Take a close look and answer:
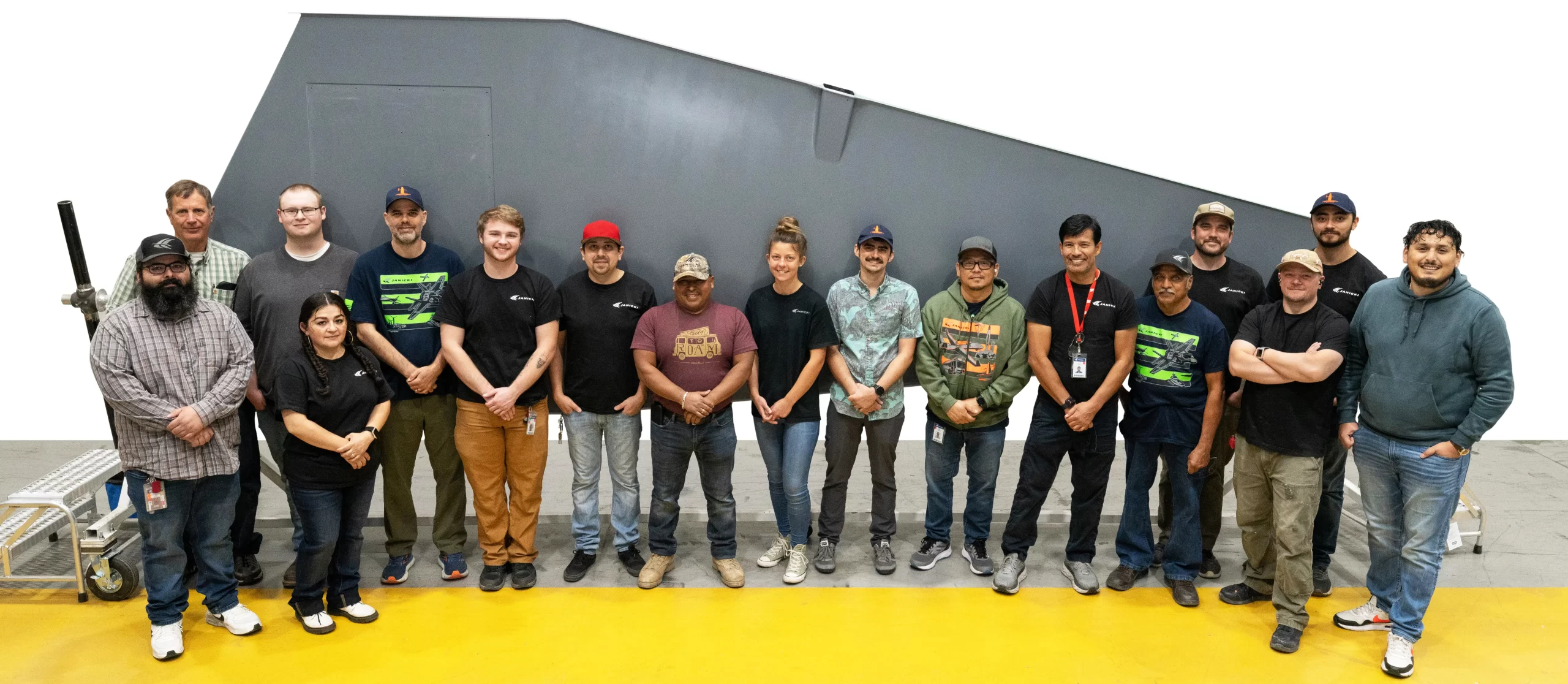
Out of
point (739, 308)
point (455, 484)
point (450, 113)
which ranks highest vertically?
point (450, 113)

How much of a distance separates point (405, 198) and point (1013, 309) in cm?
269

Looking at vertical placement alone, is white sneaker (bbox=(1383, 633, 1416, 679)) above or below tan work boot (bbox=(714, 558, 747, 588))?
above

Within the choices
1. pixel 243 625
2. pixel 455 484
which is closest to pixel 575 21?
pixel 455 484

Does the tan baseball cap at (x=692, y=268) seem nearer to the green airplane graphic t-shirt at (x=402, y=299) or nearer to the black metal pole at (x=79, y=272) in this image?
the green airplane graphic t-shirt at (x=402, y=299)

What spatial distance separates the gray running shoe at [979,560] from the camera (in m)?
4.40

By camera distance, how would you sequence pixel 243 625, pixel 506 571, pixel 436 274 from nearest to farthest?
pixel 243 625 → pixel 436 274 → pixel 506 571

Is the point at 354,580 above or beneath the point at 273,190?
beneath

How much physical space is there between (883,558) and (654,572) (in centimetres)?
110

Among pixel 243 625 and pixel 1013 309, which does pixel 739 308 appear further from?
pixel 243 625

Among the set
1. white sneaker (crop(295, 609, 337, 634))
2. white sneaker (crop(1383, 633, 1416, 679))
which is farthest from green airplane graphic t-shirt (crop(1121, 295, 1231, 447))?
white sneaker (crop(295, 609, 337, 634))

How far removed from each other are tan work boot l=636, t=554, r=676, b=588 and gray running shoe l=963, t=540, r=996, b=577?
1431 mm

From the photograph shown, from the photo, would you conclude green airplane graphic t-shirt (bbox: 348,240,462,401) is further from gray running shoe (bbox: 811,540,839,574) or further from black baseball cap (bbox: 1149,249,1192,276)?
black baseball cap (bbox: 1149,249,1192,276)

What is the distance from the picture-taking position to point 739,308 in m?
4.39

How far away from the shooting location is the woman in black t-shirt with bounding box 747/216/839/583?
408cm
